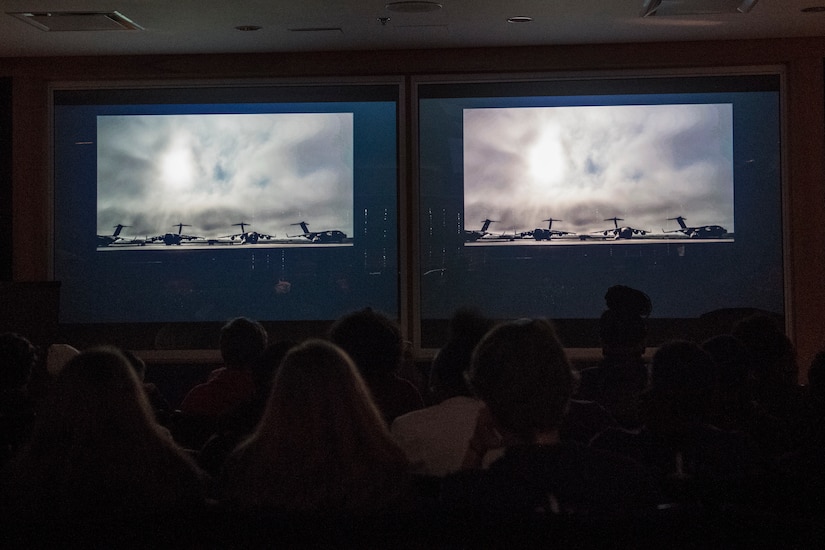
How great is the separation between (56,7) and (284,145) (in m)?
1.93

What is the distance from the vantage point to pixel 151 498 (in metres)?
1.88

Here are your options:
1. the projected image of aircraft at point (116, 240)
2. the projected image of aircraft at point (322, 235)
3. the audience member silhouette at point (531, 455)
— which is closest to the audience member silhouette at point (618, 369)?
the audience member silhouette at point (531, 455)

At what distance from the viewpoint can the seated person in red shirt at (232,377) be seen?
3.31 meters

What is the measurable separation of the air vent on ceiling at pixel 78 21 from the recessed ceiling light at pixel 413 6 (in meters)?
1.71

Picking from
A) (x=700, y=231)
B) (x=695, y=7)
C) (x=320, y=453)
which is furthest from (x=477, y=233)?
(x=320, y=453)

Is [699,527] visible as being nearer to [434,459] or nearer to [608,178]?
[434,459]

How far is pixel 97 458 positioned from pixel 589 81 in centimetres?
498

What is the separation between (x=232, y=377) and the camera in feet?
11.1

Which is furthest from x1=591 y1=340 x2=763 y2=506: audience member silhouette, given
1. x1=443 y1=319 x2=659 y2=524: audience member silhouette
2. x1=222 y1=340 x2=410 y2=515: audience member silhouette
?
x1=222 y1=340 x2=410 y2=515: audience member silhouette

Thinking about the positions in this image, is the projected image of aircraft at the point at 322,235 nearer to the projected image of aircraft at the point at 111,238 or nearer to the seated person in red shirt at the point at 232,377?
the projected image of aircraft at the point at 111,238

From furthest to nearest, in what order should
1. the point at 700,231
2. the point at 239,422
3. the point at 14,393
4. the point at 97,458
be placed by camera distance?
the point at 700,231 < the point at 14,393 < the point at 239,422 < the point at 97,458

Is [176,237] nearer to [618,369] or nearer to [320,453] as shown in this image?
[618,369]

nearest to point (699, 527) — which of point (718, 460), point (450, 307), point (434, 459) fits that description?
point (718, 460)

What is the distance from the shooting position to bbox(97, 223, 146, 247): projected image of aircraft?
6.23 metres
